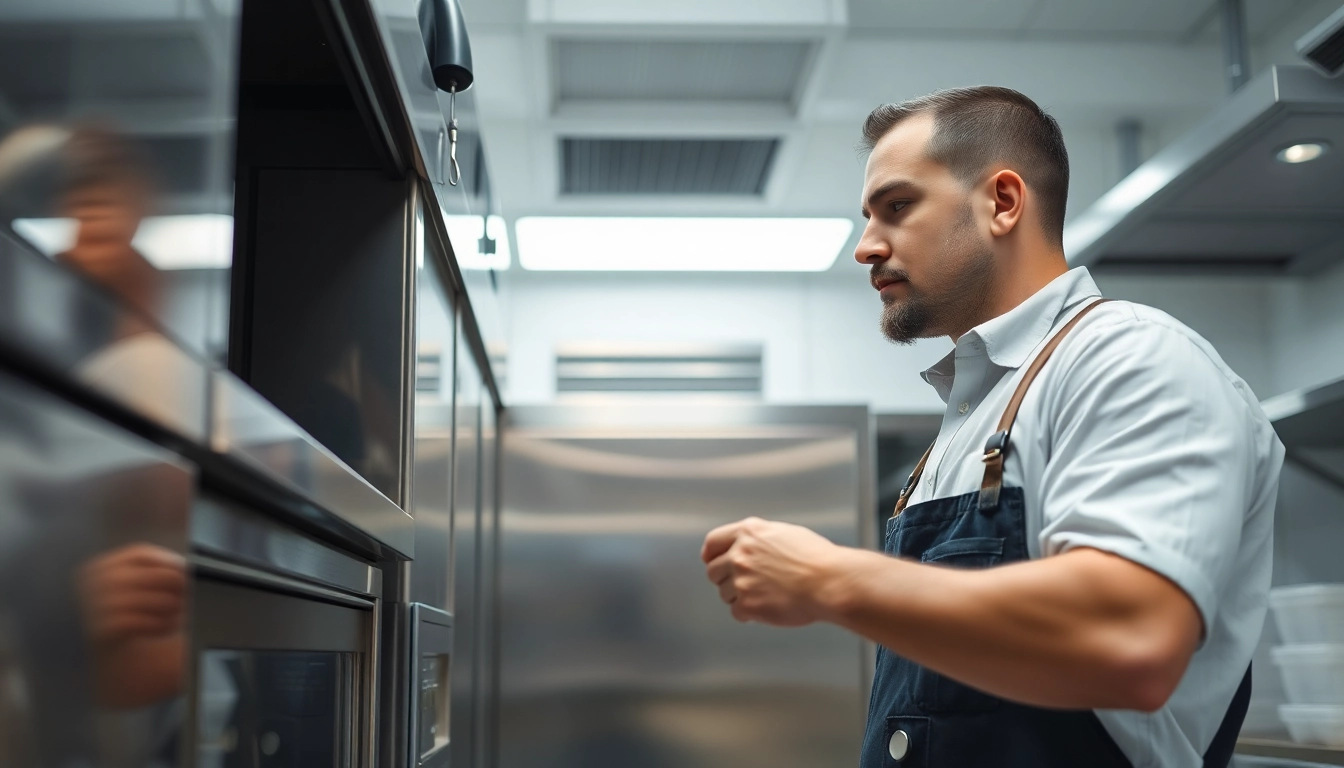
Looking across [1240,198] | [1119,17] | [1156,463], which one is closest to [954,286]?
[1156,463]

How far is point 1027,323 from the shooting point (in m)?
0.94

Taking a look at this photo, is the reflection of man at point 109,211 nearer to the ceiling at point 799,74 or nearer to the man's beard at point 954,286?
the man's beard at point 954,286

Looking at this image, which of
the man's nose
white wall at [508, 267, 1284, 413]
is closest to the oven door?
the man's nose

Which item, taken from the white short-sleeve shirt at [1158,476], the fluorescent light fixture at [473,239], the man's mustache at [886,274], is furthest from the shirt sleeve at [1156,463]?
the fluorescent light fixture at [473,239]

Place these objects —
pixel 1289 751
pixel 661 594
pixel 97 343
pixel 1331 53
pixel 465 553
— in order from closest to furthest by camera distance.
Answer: pixel 97 343, pixel 1331 53, pixel 465 553, pixel 1289 751, pixel 661 594

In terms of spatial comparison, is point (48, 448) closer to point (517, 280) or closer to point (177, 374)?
point (177, 374)

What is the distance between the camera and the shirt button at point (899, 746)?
32.8 inches

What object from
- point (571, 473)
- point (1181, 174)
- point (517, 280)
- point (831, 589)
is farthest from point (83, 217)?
point (517, 280)

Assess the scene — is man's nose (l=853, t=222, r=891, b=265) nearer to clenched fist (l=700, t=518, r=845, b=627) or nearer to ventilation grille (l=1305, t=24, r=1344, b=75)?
clenched fist (l=700, t=518, r=845, b=627)

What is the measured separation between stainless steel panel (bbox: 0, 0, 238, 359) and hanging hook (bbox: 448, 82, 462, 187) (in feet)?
1.90

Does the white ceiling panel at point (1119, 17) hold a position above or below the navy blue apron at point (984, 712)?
above

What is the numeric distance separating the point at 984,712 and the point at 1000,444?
0.19 m

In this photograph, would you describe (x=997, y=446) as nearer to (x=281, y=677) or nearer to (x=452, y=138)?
(x=281, y=677)

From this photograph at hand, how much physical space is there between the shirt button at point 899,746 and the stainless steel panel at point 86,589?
56 cm
